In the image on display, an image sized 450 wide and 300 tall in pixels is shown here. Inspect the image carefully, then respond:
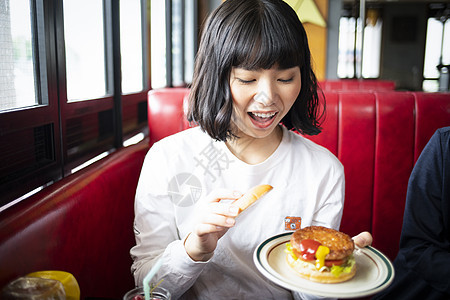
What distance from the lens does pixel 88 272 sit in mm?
1287

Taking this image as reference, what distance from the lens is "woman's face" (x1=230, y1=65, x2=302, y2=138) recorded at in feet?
3.35

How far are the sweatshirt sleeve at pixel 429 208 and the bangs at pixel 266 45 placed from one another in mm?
518

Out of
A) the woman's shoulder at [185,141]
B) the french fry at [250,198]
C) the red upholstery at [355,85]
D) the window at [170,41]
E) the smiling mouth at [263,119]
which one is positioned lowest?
the french fry at [250,198]

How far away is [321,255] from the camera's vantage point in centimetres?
82

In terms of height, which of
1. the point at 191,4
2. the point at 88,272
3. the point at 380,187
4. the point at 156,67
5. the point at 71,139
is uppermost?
the point at 191,4

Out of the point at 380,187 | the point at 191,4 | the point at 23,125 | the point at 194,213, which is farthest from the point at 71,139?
the point at 191,4

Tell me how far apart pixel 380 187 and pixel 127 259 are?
1186 mm

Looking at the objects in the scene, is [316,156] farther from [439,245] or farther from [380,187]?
[380,187]

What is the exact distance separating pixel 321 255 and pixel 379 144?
1.19m

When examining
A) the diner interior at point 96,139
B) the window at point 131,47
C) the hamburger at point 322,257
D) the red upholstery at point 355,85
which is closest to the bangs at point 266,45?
the diner interior at point 96,139

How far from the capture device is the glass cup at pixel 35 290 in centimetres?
67

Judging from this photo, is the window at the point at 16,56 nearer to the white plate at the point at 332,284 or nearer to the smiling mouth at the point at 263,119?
the smiling mouth at the point at 263,119

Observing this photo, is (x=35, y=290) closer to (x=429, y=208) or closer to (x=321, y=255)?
(x=321, y=255)

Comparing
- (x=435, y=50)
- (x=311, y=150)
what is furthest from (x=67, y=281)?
(x=435, y=50)
